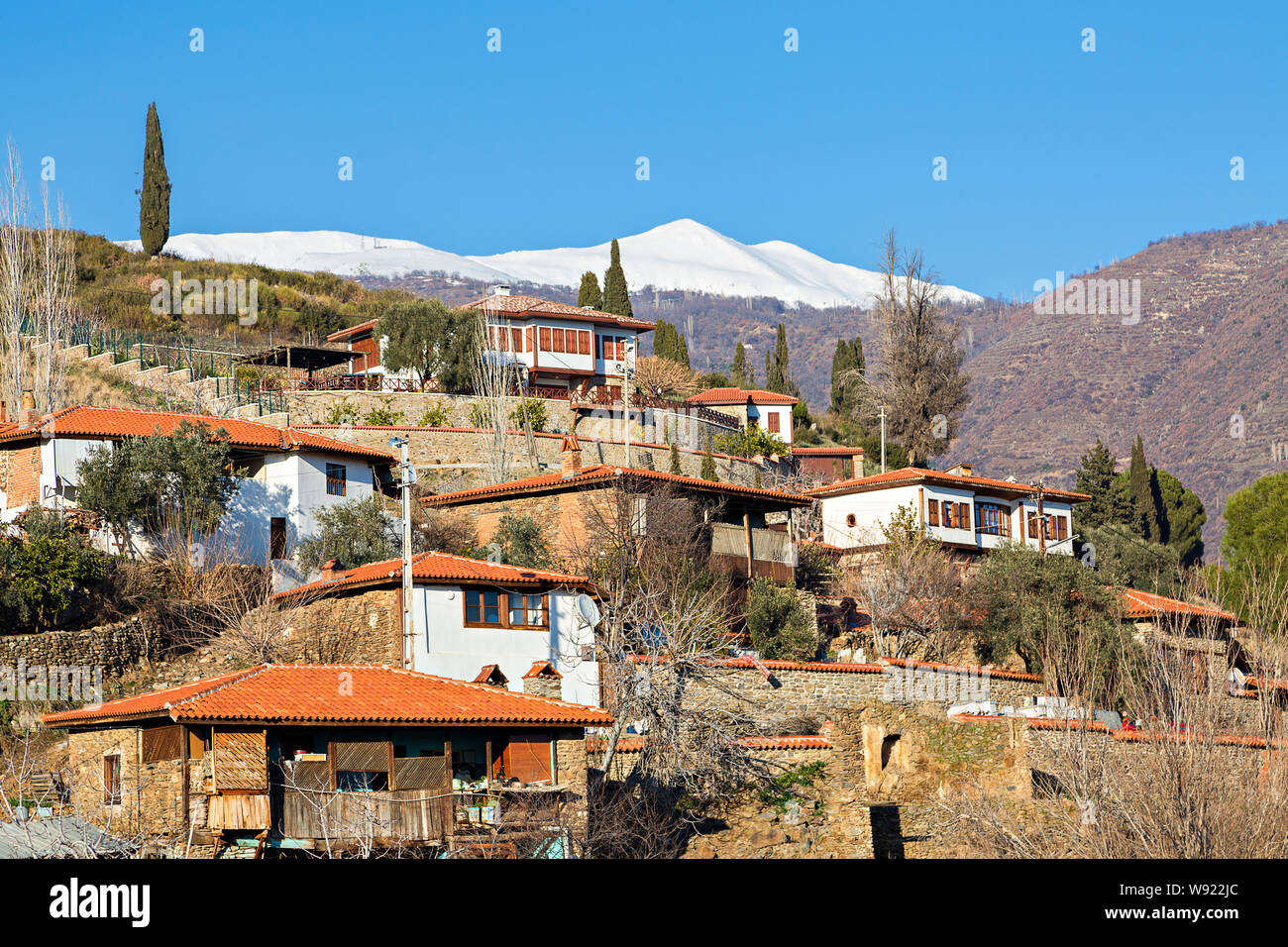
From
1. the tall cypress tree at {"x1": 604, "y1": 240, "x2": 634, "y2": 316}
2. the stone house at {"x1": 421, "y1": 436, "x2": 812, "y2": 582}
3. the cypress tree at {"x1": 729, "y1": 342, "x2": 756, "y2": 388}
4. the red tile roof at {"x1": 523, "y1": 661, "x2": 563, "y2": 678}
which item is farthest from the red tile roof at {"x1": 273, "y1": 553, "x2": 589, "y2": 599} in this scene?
the cypress tree at {"x1": 729, "y1": 342, "x2": 756, "y2": 388}

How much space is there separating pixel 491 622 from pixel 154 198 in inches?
2175

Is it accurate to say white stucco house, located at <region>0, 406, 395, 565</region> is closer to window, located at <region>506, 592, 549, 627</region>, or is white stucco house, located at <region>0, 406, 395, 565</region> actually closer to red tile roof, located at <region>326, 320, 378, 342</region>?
window, located at <region>506, 592, 549, 627</region>

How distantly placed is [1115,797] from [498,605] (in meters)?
Result: 15.0

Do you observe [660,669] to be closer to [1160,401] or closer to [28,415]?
[28,415]

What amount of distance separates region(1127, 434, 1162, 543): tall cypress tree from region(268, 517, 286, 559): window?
4454cm

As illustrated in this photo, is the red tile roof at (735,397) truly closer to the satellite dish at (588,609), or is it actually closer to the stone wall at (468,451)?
the stone wall at (468,451)

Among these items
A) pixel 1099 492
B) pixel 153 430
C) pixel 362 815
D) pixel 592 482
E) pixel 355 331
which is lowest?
pixel 362 815

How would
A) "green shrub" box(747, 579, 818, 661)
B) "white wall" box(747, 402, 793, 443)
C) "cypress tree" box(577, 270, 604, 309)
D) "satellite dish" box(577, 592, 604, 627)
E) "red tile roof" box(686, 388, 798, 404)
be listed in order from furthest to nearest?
"cypress tree" box(577, 270, 604, 309) < "white wall" box(747, 402, 793, 443) < "red tile roof" box(686, 388, 798, 404) < "green shrub" box(747, 579, 818, 661) < "satellite dish" box(577, 592, 604, 627)

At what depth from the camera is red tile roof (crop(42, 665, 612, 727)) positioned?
2230 centimetres

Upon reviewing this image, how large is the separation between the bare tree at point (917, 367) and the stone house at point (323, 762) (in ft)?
137

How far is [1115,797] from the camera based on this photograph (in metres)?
19.6

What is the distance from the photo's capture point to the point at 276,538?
39.1 metres

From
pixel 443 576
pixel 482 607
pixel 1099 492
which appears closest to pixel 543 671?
pixel 482 607
